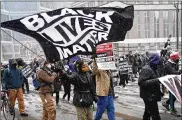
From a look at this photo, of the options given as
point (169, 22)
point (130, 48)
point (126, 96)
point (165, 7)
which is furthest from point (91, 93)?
point (169, 22)

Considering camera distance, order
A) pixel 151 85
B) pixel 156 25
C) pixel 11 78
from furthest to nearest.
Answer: pixel 156 25 < pixel 11 78 < pixel 151 85

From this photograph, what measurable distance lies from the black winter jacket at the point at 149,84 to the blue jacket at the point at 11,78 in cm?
394

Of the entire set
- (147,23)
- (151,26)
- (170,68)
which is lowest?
(170,68)

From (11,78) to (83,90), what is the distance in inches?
128

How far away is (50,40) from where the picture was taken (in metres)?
5.32

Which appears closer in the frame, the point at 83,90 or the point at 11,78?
the point at 83,90

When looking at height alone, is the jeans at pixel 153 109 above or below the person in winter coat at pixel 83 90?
below

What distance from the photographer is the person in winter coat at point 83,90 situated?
6.44m

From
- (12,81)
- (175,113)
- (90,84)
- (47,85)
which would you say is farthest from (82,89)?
(175,113)

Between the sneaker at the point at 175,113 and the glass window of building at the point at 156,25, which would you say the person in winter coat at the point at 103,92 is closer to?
the sneaker at the point at 175,113

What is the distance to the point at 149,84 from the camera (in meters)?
6.20

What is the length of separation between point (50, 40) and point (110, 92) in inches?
93.0

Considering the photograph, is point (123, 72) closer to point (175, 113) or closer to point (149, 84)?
point (175, 113)

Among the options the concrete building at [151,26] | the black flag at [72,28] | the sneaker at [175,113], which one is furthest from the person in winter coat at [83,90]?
the concrete building at [151,26]
